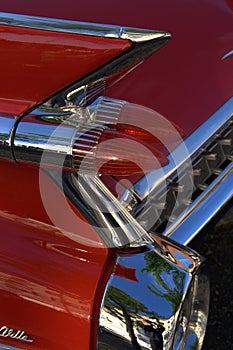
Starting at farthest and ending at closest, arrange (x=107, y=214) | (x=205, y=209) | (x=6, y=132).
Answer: (x=205, y=209)
(x=107, y=214)
(x=6, y=132)

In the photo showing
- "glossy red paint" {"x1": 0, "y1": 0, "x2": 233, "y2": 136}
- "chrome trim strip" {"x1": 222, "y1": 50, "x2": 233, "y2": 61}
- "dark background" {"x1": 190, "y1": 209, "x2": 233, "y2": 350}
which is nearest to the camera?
"glossy red paint" {"x1": 0, "y1": 0, "x2": 233, "y2": 136}

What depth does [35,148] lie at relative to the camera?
1158 mm

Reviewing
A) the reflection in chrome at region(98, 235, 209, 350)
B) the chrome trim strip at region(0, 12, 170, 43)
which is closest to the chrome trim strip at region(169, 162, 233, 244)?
the reflection in chrome at region(98, 235, 209, 350)

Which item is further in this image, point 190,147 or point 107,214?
point 190,147

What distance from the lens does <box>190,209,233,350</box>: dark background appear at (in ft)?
7.27

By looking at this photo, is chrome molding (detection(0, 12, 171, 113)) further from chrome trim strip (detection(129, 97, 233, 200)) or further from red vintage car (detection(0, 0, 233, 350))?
chrome trim strip (detection(129, 97, 233, 200))

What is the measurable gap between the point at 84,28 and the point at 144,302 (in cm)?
54

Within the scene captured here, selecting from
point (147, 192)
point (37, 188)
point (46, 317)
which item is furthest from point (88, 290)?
point (147, 192)

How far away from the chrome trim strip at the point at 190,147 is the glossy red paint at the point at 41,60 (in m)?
0.41

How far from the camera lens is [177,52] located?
5.86ft

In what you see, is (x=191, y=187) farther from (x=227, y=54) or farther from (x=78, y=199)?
(x=78, y=199)

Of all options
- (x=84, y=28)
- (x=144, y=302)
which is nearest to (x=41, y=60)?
(x=84, y=28)

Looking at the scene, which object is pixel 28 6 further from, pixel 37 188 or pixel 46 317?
pixel 46 317

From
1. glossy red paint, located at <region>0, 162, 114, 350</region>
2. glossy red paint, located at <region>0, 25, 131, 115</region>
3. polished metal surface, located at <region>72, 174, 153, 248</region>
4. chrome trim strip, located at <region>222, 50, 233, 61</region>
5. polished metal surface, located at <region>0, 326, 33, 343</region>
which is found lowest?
polished metal surface, located at <region>0, 326, 33, 343</region>
